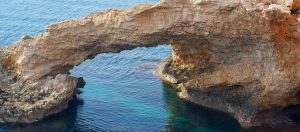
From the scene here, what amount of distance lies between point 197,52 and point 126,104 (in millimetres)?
8999

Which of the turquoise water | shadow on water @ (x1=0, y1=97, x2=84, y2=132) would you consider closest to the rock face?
shadow on water @ (x1=0, y1=97, x2=84, y2=132)

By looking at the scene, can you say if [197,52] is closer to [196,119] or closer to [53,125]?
[196,119]

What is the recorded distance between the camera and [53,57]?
1619 inches

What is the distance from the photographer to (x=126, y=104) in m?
44.8

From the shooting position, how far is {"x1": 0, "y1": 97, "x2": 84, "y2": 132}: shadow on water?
40000mm

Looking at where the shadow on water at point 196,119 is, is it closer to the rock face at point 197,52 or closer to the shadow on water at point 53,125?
the rock face at point 197,52

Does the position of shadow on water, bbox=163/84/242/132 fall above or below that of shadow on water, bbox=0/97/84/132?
below

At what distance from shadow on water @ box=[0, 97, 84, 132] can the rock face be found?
22.8 inches

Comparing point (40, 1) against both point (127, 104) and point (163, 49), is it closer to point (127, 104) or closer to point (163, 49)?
point (163, 49)

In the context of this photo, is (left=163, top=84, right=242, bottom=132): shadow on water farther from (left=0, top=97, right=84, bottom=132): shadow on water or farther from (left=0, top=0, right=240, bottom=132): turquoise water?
(left=0, top=97, right=84, bottom=132): shadow on water

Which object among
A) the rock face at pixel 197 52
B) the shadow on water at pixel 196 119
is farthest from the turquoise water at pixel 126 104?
the rock face at pixel 197 52

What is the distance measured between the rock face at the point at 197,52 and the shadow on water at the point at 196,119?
823 mm

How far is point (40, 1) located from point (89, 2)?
26.0ft

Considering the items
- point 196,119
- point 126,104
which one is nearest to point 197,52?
point 196,119
